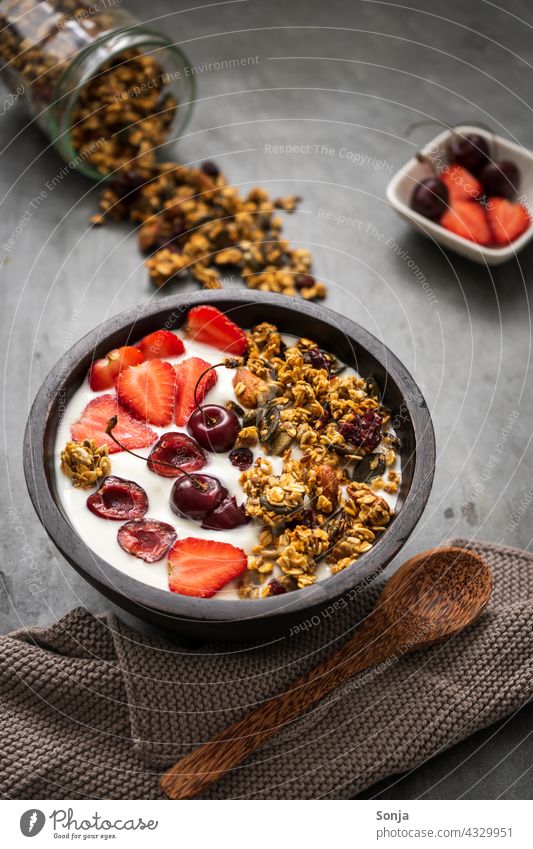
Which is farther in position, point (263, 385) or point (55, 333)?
point (55, 333)

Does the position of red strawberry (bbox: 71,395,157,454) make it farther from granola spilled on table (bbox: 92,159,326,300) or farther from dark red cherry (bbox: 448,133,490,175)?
dark red cherry (bbox: 448,133,490,175)

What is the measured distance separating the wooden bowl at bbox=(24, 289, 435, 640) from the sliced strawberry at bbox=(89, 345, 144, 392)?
11 millimetres

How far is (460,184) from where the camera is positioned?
1594mm

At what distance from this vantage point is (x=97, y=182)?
168 cm

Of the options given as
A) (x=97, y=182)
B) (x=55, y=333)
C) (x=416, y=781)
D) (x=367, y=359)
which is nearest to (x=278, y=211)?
(x=97, y=182)

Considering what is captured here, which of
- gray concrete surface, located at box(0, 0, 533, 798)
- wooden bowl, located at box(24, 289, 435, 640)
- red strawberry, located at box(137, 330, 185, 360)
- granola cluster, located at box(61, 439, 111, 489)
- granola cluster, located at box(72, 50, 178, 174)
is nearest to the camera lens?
wooden bowl, located at box(24, 289, 435, 640)

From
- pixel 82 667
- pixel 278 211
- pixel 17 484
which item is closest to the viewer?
pixel 82 667

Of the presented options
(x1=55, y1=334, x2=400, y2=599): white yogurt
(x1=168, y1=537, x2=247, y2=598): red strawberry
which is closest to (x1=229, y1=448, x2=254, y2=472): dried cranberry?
(x1=55, y1=334, x2=400, y2=599): white yogurt

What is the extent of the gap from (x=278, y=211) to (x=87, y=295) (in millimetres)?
371

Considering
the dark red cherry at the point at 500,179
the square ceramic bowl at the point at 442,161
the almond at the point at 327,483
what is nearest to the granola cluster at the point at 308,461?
the almond at the point at 327,483

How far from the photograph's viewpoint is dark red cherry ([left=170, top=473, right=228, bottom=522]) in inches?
41.5

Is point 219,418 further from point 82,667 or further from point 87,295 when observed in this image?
point 87,295

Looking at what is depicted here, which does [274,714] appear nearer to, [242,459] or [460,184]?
[242,459]

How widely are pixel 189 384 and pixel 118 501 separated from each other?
0.18 metres
